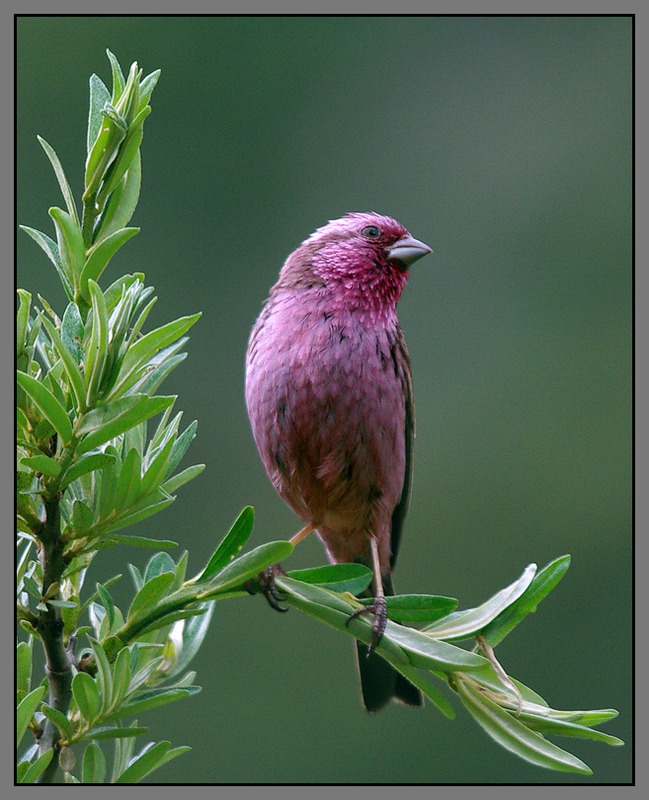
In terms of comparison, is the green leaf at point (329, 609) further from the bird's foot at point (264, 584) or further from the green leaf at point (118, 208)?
the green leaf at point (118, 208)

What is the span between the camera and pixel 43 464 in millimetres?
1777

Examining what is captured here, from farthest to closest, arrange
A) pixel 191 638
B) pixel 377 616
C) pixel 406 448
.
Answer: pixel 406 448
pixel 191 638
pixel 377 616

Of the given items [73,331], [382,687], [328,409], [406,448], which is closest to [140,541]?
[73,331]

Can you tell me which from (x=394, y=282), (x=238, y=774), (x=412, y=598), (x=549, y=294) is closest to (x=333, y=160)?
(x=549, y=294)

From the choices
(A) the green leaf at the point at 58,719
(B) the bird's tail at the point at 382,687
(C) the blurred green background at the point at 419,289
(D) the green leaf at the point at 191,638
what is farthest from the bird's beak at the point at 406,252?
(C) the blurred green background at the point at 419,289

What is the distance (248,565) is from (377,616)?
0.34m

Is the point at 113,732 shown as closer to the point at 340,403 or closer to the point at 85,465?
the point at 85,465

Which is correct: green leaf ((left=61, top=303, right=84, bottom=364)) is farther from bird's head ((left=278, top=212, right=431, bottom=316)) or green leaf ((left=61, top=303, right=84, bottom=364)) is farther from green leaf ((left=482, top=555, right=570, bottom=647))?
bird's head ((left=278, top=212, right=431, bottom=316))

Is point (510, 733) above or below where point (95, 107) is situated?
below

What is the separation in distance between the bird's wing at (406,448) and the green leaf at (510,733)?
6.45ft

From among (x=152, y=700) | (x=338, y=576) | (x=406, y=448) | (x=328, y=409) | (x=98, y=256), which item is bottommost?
(x=152, y=700)

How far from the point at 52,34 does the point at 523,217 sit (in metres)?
5.21

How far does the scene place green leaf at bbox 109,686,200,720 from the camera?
1985 mm

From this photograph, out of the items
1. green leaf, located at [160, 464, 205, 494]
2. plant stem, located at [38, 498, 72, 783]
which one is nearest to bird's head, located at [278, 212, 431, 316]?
green leaf, located at [160, 464, 205, 494]
